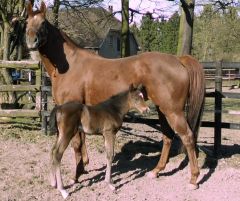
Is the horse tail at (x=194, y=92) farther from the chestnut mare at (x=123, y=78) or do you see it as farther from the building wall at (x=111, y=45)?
the building wall at (x=111, y=45)

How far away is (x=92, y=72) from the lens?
6.22 metres

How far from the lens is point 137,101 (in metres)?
5.56

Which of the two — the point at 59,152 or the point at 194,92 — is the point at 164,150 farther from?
the point at 59,152

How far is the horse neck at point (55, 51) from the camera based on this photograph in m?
6.36

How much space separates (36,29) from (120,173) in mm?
2490

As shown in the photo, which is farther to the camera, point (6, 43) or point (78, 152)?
point (6, 43)

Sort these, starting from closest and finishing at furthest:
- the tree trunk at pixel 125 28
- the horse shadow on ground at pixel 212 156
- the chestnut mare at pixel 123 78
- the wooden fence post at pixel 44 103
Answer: the chestnut mare at pixel 123 78
the horse shadow on ground at pixel 212 156
the wooden fence post at pixel 44 103
the tree trunk at pixel 125 28

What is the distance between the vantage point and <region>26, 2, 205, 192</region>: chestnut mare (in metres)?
5.81

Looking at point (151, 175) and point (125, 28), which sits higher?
point (125, 28)

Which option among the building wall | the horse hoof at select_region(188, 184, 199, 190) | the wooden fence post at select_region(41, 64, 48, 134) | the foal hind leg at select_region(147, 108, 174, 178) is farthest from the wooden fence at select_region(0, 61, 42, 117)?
the building wall

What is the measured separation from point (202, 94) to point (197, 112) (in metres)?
0.28

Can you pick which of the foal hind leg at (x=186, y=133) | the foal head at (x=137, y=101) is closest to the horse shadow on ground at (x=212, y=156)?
the foal hind leg at (x=186, y=133)

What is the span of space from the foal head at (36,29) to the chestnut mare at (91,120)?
3.52ft

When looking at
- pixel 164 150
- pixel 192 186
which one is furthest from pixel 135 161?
pixel 192 186
